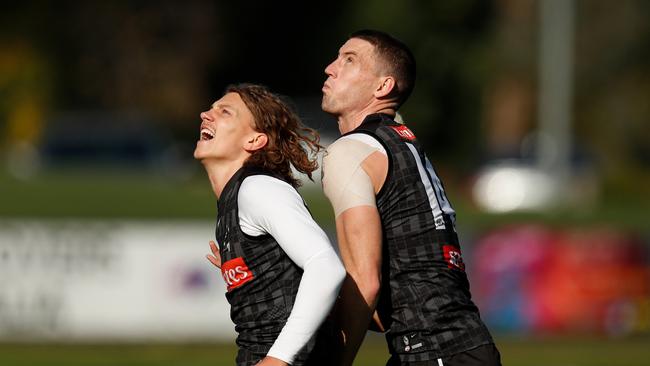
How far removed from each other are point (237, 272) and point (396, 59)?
3.75 feet

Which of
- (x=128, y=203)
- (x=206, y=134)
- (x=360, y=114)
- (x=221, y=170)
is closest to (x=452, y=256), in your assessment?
(x=360, y=114)

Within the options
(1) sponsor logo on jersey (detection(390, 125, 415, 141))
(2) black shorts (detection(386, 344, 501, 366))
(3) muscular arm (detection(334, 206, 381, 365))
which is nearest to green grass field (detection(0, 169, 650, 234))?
(1) sponsor logo on jersey (detection(390, 125, 415, 141))

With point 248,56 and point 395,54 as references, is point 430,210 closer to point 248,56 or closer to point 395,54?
point 395,54

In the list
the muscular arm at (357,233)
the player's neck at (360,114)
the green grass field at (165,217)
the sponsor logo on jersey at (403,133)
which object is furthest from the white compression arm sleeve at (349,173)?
the green grass field at (165,217)

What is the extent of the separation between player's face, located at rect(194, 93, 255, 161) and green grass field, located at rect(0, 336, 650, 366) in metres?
9.62

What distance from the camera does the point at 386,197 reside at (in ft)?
16.6

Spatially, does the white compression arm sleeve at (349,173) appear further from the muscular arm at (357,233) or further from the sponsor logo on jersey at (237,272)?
the sponsor logo on jersey at (237,272)

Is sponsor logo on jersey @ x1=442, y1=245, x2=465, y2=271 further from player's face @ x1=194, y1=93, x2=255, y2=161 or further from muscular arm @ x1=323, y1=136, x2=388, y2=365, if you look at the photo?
player's face @ x1=194, y1=93, x2=255, y2=161

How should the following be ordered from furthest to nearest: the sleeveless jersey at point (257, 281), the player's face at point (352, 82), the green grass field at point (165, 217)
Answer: the green grass field at point (165, 217) < the player's face at point (352, 82) < the sleeveless jersey at point (257, 281)

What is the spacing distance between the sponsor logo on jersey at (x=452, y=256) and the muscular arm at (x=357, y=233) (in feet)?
1.02

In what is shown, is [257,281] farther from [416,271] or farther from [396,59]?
[396,59]

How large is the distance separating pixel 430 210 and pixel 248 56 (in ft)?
95.4

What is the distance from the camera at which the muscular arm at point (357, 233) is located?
492cm

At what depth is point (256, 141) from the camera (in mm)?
5020
